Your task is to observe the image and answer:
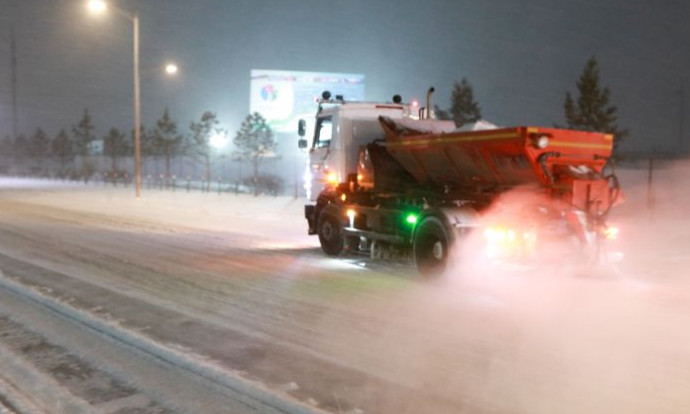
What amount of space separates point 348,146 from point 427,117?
1.88 m

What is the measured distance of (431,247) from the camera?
12.5 meters

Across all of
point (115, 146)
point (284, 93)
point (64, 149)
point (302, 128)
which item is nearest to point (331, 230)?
point (302, 128)

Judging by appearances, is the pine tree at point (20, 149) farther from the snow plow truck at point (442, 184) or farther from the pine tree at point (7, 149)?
the snow plow truck at point (442, 184)

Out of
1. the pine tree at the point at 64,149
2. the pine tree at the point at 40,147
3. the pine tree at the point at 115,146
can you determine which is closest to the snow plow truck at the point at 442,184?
the pine tree at the point at 115,146

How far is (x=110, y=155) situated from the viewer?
258 ft

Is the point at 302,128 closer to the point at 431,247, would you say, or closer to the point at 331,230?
the point at 331,230

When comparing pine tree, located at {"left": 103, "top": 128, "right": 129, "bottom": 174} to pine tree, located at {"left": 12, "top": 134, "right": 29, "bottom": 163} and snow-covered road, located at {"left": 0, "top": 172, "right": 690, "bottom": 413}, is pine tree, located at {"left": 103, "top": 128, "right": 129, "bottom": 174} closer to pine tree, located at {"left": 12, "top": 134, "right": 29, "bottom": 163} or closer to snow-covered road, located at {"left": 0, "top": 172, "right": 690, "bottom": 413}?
pine tree, located at {"left": 12, "top": 134, "right": 29, "bottom": 163}

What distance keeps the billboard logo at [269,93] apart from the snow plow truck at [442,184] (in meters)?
46.9

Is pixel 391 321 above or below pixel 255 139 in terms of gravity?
below

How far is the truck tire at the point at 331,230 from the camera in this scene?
1547 cm

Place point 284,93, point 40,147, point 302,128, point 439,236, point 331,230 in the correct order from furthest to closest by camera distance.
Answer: point 40,147 < point 284,93 < point 302,128 < point 331,230 < point 439,236

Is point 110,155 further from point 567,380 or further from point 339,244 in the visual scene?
point 567,380

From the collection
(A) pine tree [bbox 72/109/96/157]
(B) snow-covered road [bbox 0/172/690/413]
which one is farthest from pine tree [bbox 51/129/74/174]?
(B) snow-covered road [bbox 0/172/690/413]

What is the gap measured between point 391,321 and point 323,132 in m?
7.68
